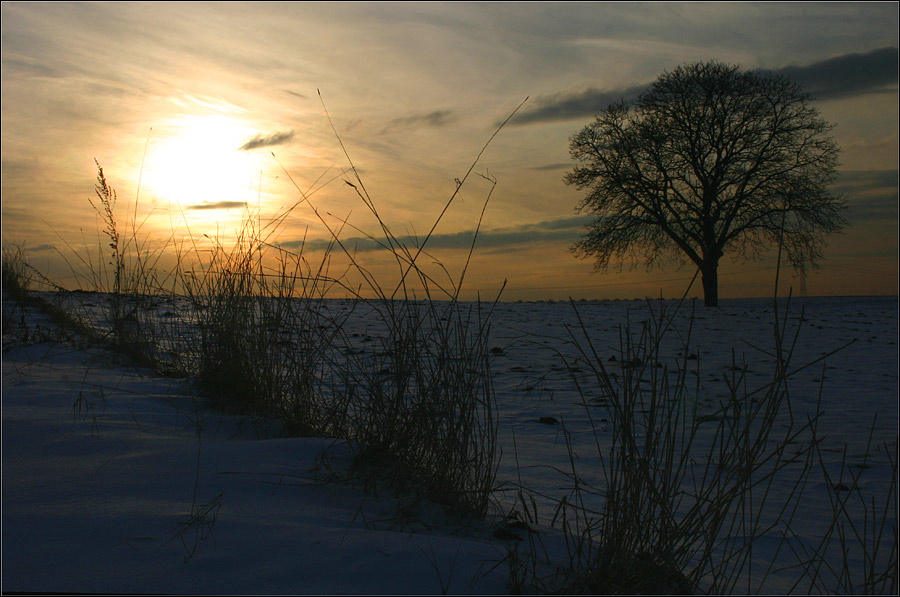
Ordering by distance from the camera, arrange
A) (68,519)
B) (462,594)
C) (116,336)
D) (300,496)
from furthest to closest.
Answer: (116,336), (300,496), (68,519), (462,594)

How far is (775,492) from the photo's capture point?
3.41 meters

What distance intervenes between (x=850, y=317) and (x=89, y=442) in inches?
635

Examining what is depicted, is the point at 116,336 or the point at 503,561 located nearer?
the point at 503,561

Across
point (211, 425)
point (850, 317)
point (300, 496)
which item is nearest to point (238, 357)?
point (211, 425)

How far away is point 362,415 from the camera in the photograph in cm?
283

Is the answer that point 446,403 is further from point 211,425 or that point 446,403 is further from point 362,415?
point 211,425

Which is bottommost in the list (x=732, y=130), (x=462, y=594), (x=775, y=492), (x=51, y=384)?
(x=775, y=492)

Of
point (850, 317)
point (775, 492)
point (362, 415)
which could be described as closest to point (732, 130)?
point (850, 317)

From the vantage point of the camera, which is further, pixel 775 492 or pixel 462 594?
pixel 775 492

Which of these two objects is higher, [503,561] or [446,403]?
[446,403]

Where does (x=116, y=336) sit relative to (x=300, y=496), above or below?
above

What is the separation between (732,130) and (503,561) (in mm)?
21372

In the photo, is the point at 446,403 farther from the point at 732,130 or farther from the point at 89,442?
the point at 732,130

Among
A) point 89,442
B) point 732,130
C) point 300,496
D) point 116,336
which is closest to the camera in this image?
point 300,496
